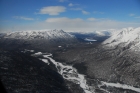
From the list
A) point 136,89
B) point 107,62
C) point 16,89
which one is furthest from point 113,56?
point 16,89

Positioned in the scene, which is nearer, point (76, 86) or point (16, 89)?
point (16, 89)

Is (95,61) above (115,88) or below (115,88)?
above

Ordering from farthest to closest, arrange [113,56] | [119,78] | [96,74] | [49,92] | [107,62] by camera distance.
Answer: [113,56]
[107,62]
[96,74]
[119,78]
[49,92]

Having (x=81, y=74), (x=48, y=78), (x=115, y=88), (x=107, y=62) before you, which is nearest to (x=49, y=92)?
(x=48, y=78)

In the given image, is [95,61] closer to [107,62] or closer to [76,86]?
[107,62]

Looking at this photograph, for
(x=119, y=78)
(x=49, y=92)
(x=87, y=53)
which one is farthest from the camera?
(x=87, y=53)

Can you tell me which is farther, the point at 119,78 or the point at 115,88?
the point at 119,78

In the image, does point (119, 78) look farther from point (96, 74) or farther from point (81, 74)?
point (81, 74)

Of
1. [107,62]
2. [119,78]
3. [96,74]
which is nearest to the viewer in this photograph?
[119,78]

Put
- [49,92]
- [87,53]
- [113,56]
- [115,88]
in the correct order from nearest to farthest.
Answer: [49,92]
[115,88]
[113,56]
[87,53]

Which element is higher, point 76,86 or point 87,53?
point 87,53
